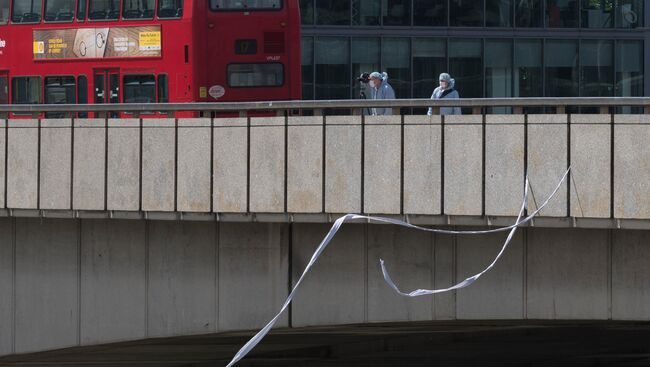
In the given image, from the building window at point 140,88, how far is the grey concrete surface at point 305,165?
10.2 metres

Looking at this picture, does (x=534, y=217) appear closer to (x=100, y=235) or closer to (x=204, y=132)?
(x=204, y=132)

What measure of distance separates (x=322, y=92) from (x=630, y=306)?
27.1 m

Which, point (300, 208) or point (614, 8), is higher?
point (614, 8)

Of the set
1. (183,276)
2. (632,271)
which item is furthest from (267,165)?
(632,271)

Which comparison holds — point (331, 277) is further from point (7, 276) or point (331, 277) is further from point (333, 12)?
point (333, 12)

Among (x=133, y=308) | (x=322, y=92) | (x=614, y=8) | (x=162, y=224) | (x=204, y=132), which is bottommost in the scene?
(x=133, y=308)

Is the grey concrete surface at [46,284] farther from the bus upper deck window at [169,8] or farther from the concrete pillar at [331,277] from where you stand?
the bus upper deck window at [169,8]

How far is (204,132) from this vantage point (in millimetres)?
14727

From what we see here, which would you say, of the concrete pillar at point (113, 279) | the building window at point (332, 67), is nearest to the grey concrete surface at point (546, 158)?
the concrete pillar at point (113, 279)

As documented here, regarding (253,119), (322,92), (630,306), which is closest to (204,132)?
(253,119)

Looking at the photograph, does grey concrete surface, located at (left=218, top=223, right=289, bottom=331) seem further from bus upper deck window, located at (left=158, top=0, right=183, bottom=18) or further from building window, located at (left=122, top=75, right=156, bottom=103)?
building window, located at (left=122, top=75, right=156, bottom=103)

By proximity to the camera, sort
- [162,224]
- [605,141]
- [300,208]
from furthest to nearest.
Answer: [162,224] < [300,208] < [605,141]

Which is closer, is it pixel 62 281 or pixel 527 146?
pixel 527 146

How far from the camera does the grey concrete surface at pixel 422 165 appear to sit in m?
13.6
